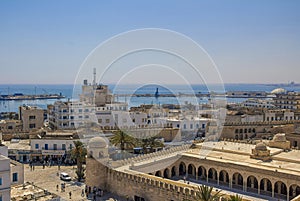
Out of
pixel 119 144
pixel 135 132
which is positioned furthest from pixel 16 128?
pixel 119 144

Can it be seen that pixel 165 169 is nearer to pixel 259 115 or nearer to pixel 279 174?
pixel 279 174

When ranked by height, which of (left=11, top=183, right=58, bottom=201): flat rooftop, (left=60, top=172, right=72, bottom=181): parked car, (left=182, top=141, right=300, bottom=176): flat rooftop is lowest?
(left=60, top=172, right=72, bottom=181): parked car

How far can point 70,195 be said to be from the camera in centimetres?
2353

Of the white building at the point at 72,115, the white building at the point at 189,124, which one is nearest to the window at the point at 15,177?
the white building at the point at 189,124

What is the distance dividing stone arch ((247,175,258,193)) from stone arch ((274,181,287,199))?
4.42 ft

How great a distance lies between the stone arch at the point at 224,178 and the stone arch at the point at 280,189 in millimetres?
3590

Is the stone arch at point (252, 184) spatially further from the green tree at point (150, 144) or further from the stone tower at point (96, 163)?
the green tree at point (150, 144)

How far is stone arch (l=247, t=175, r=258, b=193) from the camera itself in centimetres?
2459

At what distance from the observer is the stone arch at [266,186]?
24016mm

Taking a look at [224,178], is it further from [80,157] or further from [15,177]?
[15,177]

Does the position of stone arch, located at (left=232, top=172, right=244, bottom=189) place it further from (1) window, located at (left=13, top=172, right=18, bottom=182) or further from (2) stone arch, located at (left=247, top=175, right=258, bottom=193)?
(1) window, located at (left=13, top=172, right=18, bottom=182)

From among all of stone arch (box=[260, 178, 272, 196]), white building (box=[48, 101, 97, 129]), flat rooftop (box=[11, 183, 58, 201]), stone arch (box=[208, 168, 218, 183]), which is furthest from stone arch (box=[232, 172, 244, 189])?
white building (box=[48, 101, 97, 129])

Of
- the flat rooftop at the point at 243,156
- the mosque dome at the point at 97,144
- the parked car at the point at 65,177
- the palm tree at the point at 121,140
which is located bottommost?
the parked car at the point at 65,177

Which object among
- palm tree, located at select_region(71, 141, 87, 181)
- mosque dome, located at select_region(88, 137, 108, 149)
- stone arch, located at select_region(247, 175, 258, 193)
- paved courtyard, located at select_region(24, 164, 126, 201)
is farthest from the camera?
palm tree, located at select_region(71, 141, 87, 181)
